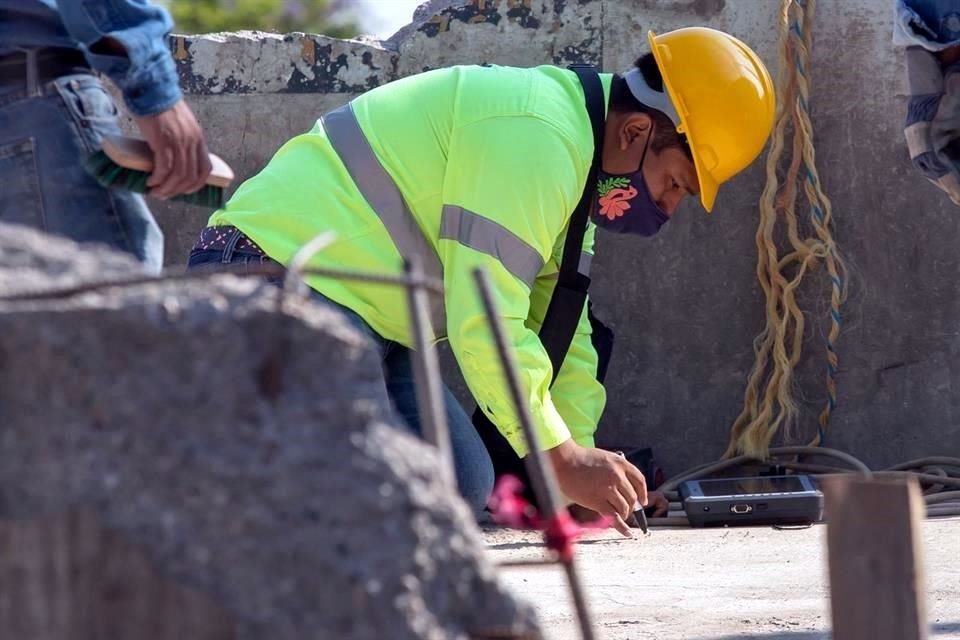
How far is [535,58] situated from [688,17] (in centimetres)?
53

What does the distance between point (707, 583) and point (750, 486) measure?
1.22m

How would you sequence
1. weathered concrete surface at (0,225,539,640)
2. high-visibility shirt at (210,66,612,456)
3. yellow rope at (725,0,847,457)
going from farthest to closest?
yellow rope at (725,0,847,457) → high-visibility shirt at (210,66,612,456) → weathered concrete surface at (0,225,539,640)

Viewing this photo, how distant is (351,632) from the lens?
51.5 inches

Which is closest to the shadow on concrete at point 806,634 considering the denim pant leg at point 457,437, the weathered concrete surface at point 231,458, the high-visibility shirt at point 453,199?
the high-visibility shirt at point 453,199

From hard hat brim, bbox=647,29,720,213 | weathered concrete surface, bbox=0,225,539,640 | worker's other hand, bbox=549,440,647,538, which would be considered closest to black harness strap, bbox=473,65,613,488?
hard hat brim, bbox=647,29,720,213

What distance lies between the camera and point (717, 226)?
17.6 ft

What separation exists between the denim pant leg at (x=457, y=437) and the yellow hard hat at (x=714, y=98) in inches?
29.4

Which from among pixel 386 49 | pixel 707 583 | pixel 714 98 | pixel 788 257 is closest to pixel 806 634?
pixel 707 583

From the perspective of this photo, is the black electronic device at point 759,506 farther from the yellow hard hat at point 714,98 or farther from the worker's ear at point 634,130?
the worker's ear at point 634,130

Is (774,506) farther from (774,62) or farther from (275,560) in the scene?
(275,560)

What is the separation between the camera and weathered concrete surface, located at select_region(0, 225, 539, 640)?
4.28ft

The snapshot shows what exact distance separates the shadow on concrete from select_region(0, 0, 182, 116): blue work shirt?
4.77ft

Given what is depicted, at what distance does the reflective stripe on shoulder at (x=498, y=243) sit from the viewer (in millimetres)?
3033

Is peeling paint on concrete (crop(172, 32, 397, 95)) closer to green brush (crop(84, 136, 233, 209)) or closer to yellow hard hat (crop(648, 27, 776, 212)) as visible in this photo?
yellow hard hat (crop(648, 27, 776, 212))
